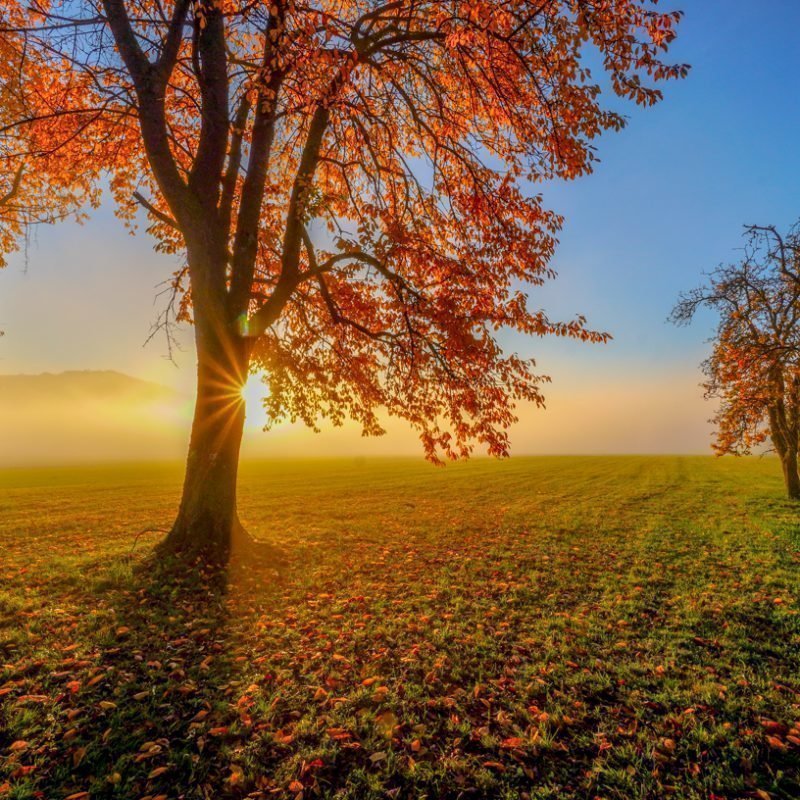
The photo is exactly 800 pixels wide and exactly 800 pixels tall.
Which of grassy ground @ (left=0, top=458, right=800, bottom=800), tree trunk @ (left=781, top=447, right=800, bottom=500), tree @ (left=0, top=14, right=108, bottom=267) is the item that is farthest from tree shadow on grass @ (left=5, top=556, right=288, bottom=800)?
tree trunk @ (left=781, top=447, right=800, bottom=500)

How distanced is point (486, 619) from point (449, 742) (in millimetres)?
3352

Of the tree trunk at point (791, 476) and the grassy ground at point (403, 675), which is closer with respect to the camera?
the grassy ground at point (403, 675)

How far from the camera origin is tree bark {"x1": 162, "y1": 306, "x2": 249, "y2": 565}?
956 centimetres

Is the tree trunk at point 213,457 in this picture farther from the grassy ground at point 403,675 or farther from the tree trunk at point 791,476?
the tree trunk at point 791,476

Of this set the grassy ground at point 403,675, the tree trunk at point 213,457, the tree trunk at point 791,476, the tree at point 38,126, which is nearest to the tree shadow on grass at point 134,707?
the grassy ground at point 403,675

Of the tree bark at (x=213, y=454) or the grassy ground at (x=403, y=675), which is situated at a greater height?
the tree bark at (x=213, y=454)

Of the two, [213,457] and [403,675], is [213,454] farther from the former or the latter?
[403,675]

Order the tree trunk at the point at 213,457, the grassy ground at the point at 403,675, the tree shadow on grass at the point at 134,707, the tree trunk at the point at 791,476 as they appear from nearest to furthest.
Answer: the tree shadow on grass at the point at 134,707, the grassy ground at the point at 403,675, the tree trunk at the point at 213,457, the tree trunk at the point at 791,476

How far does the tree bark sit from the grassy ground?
1.01m

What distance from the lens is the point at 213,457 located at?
9773mm

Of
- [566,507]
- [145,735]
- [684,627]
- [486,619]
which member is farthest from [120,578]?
[566,507]

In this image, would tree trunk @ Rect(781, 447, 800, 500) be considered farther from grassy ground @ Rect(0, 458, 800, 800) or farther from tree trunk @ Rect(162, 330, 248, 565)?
tree trunk @ Rect(162, 330, 248, 565)

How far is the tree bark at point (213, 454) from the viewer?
31.4 ft

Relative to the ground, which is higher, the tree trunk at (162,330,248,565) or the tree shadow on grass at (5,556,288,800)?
the tree trunk at (162,330,248,565)
